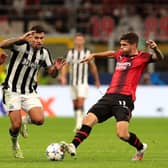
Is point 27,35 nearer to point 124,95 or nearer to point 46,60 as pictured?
point 46,60

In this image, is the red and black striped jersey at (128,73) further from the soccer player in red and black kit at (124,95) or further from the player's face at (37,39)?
the player's face at (37,39)

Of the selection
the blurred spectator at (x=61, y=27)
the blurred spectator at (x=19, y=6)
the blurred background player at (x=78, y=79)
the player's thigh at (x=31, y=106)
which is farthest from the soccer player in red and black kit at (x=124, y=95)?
the blurred spectator at (x=19, y=6)

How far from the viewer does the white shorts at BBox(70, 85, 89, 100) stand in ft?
69.2

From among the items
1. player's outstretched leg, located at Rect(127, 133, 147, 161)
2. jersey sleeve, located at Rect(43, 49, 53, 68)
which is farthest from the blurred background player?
player's outstretched leg, located at Rect(127, 133, 147, 161)

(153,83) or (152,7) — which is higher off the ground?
(152,7)

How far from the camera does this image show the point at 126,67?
12.6 metres

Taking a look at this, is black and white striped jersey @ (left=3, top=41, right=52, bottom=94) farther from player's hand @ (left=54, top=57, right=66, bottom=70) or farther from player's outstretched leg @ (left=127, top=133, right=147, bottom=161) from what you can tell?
player's outstretched leg @ (left=127, top=133, right=147, bottom=161)

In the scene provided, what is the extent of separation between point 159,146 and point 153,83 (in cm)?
1513

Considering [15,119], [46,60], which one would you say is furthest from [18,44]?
[15,119]

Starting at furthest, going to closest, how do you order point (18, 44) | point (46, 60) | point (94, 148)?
point (94, 148) < point (46, 60) < point (18, 44)

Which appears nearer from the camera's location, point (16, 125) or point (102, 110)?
point (102, 110)

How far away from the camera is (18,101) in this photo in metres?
13.3

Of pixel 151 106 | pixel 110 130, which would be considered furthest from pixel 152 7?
pixel 110 130

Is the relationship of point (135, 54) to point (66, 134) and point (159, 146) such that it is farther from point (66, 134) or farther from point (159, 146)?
point (66, 134)
